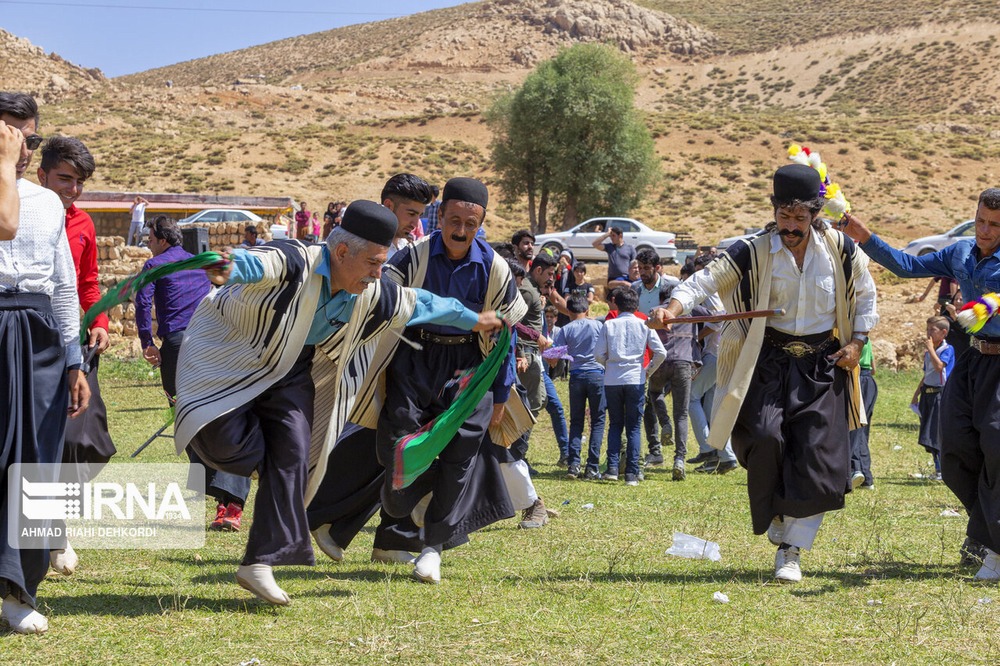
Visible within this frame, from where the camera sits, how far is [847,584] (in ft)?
19.7

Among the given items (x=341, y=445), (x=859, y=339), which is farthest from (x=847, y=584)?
(x=341, y=445)

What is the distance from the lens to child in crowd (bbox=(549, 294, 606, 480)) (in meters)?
10.9

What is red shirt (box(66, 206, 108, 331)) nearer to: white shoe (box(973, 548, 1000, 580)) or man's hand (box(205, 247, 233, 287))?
man's hand (box(205, 247, 233, 287))

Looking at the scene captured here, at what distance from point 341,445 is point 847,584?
2808mm

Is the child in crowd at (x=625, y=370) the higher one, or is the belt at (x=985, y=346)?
the belt at (x=985, y=346)

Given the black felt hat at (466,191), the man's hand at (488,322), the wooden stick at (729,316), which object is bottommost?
the man's hand at (488,322)

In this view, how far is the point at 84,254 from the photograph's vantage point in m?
6.32

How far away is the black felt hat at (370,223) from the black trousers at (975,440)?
338 cm

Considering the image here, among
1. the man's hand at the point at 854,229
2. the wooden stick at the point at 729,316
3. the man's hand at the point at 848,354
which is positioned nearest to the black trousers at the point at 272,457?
the wooden stick at the point at 729,316

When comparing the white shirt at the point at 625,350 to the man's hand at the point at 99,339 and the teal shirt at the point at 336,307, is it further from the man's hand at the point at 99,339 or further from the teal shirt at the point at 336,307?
the man's hand at the point at 99,339

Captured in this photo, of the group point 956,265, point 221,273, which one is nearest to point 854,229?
point 956,265

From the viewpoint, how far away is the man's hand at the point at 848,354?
6215mm

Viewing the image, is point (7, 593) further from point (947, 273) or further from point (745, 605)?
point (947, 273)

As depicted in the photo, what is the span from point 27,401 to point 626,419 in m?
6.79
